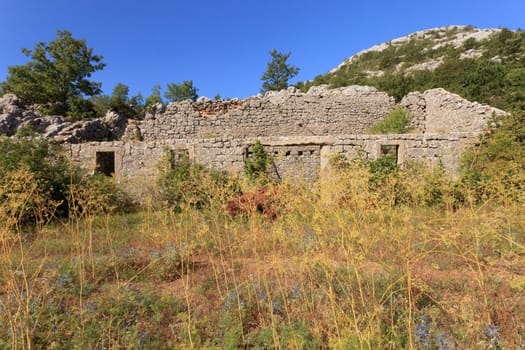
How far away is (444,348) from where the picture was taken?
5.88ft

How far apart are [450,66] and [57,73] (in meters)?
35.8

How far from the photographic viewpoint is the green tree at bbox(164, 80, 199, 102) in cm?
3381

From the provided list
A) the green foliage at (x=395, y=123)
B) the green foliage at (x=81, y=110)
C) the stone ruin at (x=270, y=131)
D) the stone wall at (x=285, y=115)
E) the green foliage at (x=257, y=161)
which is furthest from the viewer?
the green foliage at (x=81, y=110)

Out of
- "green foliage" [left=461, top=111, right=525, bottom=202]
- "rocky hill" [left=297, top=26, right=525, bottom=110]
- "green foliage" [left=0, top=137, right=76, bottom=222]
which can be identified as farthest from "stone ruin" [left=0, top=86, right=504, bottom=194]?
"rocky hill" [left=297, top=26, right=525, bottom=110]

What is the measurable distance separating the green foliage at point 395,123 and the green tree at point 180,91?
27894 mm

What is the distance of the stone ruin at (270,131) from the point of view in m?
7.59

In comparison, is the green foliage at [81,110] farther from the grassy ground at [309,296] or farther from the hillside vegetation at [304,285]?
the grassy ground at [309,296]

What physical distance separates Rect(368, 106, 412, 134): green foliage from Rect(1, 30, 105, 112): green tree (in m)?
20.3

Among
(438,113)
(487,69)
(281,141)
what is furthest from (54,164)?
(487,69)

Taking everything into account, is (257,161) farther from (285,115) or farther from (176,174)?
(285,115)

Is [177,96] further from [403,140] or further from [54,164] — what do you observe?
[403,140]

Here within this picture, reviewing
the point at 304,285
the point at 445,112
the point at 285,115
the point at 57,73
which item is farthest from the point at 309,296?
the point at 57,73

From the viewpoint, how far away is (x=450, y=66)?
2331 centimetres

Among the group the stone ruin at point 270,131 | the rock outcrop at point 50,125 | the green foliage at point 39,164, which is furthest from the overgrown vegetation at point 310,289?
the rock outcrop at point 50,125
